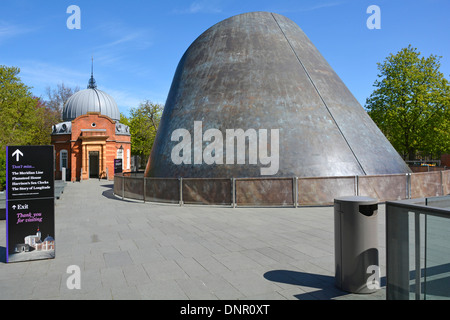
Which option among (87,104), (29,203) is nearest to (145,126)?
(87,104)

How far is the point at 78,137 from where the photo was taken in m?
38.6

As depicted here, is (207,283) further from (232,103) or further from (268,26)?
(268,26)

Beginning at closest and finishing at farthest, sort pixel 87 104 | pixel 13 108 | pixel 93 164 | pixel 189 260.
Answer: pixel 189 260, pixel 13 108, pixel 93 164, pixel 87 104

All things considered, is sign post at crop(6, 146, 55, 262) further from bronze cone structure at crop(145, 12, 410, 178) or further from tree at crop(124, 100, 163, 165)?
tree at crop(124, 100, 163, 165)

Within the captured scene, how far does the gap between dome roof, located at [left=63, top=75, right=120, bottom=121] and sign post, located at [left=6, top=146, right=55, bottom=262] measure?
4175cm

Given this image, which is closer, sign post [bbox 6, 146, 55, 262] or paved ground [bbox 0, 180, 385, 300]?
paved ground [bbox 0, 180, 385, 300]

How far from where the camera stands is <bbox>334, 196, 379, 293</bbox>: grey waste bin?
4293mm

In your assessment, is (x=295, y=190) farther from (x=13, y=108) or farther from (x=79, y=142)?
(x=79, y=142)

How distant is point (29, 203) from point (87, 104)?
140 feet

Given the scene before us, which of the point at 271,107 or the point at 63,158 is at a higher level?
the point at 271,107

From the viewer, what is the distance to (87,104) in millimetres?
44719

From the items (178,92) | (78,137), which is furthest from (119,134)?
(178,92)

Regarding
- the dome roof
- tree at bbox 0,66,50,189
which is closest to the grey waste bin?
tree at bbox 0,66,50,189
